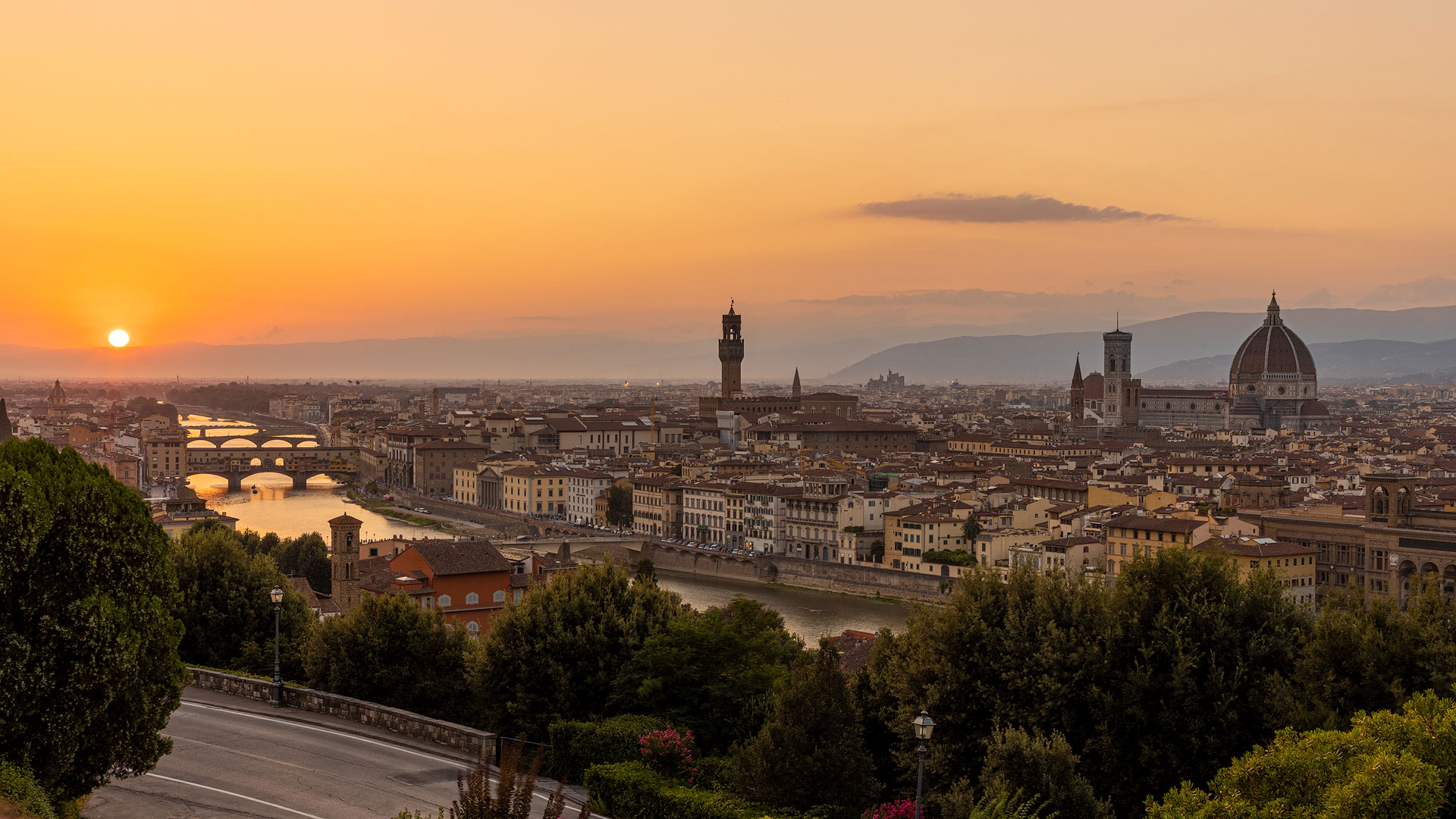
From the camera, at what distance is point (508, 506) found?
172ft

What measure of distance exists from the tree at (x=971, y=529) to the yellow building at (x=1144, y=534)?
3.90m

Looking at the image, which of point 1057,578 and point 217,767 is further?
point 1057,578

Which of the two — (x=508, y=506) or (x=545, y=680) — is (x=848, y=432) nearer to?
(x=508, y=506)

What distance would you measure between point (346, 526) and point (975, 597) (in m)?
11.5

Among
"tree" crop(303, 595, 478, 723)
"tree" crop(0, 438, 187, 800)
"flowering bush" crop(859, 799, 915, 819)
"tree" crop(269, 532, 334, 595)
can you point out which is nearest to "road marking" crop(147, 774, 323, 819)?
"tree" crop(0, 438, 187, 800)

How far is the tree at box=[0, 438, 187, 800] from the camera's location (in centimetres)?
695


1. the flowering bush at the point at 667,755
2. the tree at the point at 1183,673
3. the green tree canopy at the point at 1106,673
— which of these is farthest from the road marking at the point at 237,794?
the tree at the point at 1183,673

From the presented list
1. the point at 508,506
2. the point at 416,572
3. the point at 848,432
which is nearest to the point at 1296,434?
the point at 848,432

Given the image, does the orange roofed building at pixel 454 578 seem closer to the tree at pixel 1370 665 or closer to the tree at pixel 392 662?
the tree at pixel 392 662

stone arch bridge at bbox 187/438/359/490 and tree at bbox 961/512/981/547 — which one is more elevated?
tree at bbox 961/512/981/547

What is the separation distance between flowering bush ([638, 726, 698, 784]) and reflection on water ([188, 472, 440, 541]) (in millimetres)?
27196

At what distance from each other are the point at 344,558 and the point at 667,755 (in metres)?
11.5

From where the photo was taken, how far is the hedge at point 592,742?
9.23m

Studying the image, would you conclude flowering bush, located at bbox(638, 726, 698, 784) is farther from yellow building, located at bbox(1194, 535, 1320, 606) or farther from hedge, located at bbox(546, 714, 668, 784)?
yellow building, located at bbox(1194, 535, 1320, 606)
